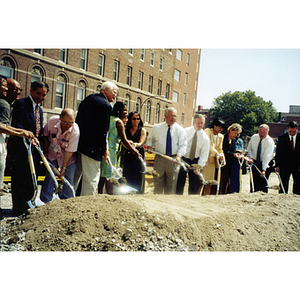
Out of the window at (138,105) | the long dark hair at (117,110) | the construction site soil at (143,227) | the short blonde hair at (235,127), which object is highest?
the window at (138,105)

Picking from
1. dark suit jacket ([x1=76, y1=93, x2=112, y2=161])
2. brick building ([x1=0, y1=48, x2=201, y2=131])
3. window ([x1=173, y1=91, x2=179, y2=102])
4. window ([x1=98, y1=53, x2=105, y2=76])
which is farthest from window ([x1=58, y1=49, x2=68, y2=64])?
window ([x1=173, y1=91, x2=179, y2=102])

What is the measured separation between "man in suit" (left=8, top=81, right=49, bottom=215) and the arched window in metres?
0.16

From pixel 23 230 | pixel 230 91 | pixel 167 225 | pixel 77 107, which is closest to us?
pixel 23 230

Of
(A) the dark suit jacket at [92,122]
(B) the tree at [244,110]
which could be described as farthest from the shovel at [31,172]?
(B) the tree at [244,110]

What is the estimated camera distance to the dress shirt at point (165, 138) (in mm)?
4043

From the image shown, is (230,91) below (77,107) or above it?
above

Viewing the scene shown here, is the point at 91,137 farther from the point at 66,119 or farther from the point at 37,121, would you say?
the point at 37,121

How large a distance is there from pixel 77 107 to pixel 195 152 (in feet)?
6.08

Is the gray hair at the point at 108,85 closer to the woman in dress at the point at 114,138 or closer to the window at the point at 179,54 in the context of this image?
the woman in dress at the point at 114,138

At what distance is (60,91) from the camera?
3.41 m

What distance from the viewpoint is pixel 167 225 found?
301cm

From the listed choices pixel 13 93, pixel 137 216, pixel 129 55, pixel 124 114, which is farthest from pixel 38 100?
pixel 137 216

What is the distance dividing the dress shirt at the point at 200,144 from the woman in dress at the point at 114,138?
0.98 metres
